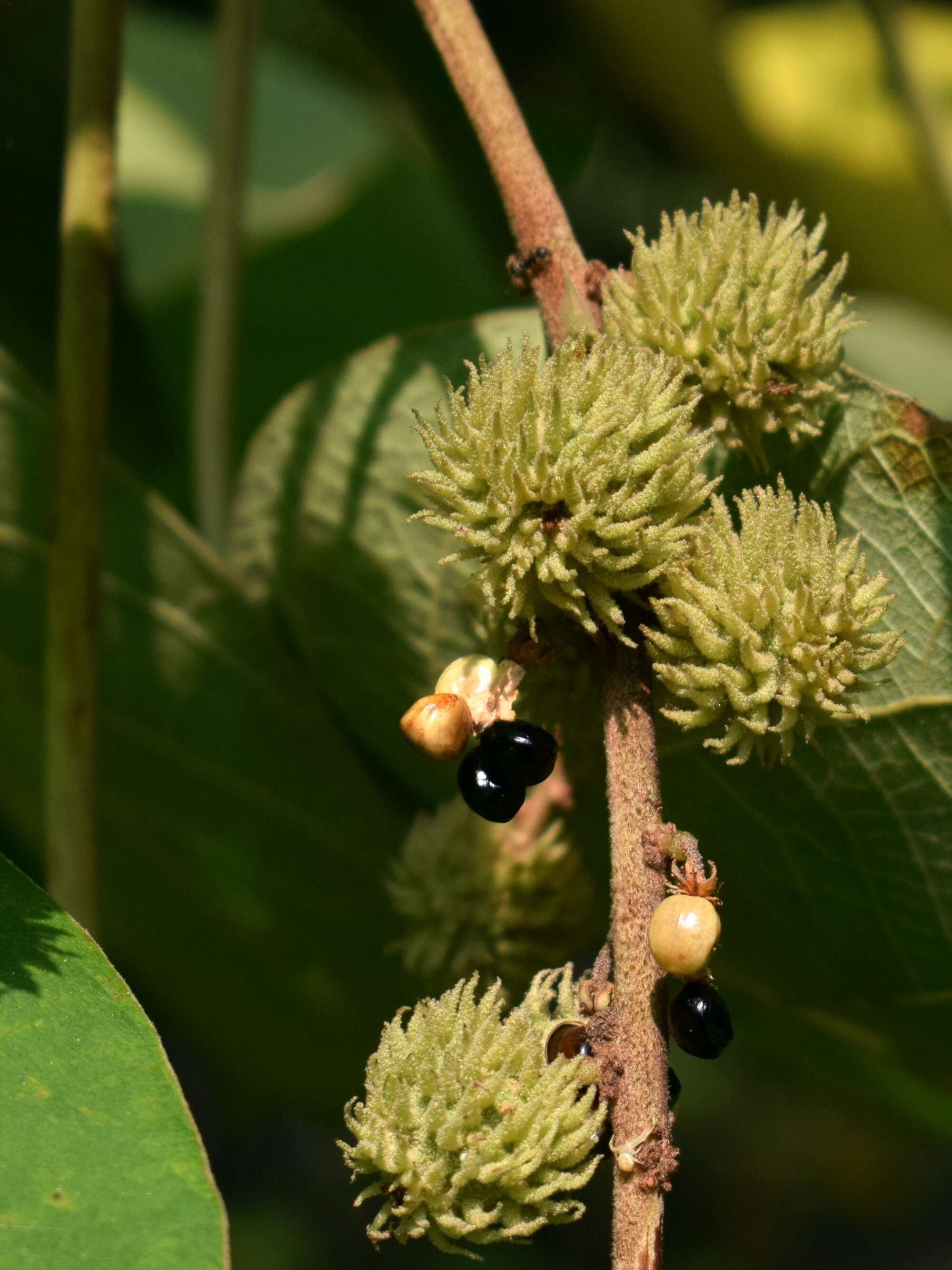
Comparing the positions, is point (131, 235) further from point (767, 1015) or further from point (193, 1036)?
point (767, 1015)

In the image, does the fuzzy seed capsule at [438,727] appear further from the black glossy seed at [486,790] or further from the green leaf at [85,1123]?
the green leaf at [85,1123]

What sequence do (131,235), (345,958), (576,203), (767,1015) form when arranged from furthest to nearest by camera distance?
1. (131,235)
2. (576,203)
3. (345,958)
4. (767,1015)

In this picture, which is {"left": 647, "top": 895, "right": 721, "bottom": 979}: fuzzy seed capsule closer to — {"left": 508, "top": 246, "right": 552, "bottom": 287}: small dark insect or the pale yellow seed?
the pale yellow seed

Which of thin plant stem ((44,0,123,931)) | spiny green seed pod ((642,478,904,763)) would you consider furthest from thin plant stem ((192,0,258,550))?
spiny green seed pod ((642,478,904,763))

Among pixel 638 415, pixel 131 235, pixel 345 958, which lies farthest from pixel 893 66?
pixel 131 235

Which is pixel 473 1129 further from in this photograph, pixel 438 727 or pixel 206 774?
pixel 206 774

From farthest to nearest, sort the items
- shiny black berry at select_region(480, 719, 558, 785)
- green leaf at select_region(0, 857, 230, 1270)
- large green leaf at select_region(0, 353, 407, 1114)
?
large green leaf at select_region(0, 353, 407, 1114), shiny black berry at select_region(480, 719, 558, 785), green leaf at select_region(0, 857, 230, 1270)

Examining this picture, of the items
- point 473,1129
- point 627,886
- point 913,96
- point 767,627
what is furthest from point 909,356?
point 473,1129

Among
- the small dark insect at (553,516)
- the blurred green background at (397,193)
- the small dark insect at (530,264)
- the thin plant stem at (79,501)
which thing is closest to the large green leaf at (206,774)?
the blurred green background at (397,193)
